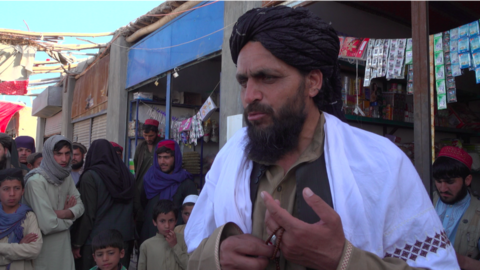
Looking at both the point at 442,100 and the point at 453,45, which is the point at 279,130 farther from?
the point at 453,45

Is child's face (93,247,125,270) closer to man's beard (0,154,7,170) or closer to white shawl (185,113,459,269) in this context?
man's beard (0,154,7,170)

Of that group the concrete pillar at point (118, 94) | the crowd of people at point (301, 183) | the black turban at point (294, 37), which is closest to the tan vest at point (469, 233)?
the crowd of people at point (301, 183)

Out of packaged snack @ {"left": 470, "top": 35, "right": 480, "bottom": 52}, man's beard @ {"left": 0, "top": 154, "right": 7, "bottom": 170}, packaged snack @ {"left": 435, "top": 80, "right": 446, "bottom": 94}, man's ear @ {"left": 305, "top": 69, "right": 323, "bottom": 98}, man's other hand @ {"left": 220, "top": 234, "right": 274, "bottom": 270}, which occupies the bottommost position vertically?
man's other hand @ {"left": 220, "top": 234, "right": 274, "bottom": 270}

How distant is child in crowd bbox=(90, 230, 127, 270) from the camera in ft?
10.3

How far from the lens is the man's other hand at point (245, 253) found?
3.29ft

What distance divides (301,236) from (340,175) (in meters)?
0.25

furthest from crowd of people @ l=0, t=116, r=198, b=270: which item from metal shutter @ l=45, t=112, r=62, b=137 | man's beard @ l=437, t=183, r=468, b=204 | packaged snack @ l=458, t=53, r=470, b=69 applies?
metal shutter @ l=45, t=112, r=62, b=137

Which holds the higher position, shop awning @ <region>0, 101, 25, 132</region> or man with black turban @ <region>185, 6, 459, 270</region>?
shop awning @ <region>0, 101, 25, 132</region>

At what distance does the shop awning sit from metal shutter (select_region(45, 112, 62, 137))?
7428mm

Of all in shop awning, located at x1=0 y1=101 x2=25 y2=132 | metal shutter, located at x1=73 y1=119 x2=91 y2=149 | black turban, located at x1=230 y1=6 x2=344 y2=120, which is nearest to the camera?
black turban, located at x1=230 y1=6 x2=344 y2=120

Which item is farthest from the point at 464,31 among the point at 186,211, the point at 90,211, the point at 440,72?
the point at 90,211

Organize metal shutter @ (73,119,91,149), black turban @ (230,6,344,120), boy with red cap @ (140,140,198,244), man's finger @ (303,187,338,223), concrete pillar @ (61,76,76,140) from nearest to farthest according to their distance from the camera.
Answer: man's finger @ (303,187,338,223) < black turban @ (230,6,344,120) < boy with red cap @ (140,140,198,244) < metal shutter @ (73,119,91,149) < concrete pillar @ (61,76,76,140)

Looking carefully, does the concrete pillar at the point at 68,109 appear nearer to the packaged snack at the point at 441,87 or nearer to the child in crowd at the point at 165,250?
the child in crowd at the point at 165,250

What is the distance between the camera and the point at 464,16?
4.19 m
